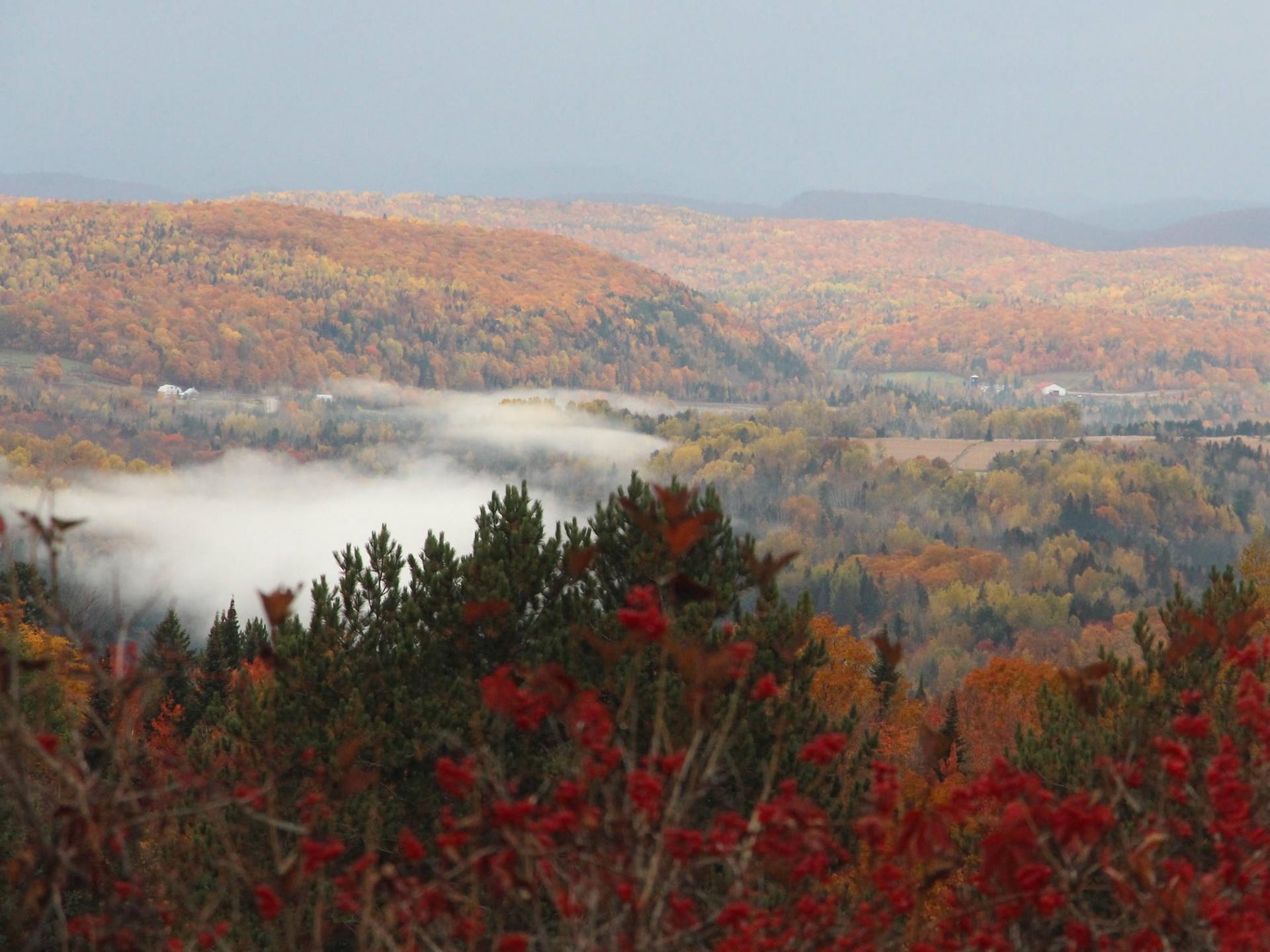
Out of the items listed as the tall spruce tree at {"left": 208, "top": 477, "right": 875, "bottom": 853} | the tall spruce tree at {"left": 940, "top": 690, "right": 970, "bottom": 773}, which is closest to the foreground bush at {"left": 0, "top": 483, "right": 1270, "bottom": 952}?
the tall spruce tree at {"left": 208, "top": 477, "right": 875, "bottom": 853}

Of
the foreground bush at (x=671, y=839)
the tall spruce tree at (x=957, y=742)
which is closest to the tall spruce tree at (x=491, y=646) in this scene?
the foreground bush at (x=671, y=839)

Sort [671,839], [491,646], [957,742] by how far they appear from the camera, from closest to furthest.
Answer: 1. [671,839]
2. [491,646]
3. [957,742]

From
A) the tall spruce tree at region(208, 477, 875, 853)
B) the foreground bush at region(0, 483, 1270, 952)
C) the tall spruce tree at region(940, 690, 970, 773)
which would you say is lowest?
the tall spruce tree at region(940, 690, 970, 773)

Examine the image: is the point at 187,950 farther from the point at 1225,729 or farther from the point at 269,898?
the point at 1225,729

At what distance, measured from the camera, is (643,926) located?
6992 mm

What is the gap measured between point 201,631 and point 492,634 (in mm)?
175823

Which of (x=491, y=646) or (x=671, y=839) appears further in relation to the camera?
(x=491, y=646)

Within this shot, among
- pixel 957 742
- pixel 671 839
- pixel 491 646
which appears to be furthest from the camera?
pixel 957 742

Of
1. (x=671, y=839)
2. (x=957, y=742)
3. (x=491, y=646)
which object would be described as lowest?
(x=957, y=742)

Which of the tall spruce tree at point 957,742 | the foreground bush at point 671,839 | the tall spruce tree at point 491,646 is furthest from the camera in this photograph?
the tall spruce tree at point 957,742

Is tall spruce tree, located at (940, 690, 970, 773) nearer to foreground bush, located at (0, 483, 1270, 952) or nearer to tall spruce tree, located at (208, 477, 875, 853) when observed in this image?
tall spruce tree, located at (208, 477, 875, 853)

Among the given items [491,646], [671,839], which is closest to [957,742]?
[491,646]

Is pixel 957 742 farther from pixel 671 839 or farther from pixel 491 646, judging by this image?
pixel 671 839

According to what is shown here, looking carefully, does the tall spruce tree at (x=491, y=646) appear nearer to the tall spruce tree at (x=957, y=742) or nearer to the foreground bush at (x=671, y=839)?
the foreground bush at (x=671, y=839)
